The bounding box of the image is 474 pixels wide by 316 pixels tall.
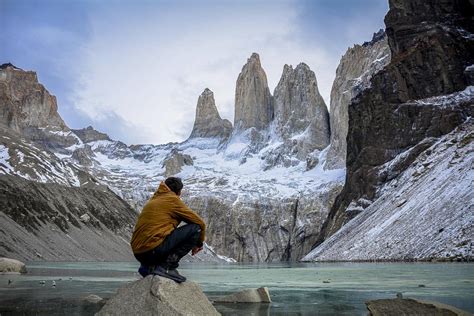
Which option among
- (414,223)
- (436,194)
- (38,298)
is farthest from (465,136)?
(38,298)

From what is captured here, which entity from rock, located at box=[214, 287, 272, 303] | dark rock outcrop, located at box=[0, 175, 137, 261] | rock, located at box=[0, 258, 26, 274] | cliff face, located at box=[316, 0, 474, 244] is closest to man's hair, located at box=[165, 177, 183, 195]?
rock, located at box=[214, 287, 272, 303]

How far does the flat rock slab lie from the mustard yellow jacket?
4860 millimetres

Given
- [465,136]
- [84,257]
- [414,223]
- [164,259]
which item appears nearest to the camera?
[164,259]

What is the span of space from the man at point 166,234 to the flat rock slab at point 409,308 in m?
4.83

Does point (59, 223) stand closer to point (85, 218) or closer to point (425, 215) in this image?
point (85, 218)

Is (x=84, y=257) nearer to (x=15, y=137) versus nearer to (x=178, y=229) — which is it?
(x=15, y=137)

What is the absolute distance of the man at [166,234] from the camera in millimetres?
11016

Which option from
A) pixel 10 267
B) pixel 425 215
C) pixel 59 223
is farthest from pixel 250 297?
pixel 59 223

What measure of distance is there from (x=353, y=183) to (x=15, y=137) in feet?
353

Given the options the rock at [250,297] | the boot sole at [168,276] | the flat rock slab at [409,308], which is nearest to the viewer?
the boot sole at [168,276]

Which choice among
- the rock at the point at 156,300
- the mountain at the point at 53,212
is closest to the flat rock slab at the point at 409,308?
the rock at the point at 156,300

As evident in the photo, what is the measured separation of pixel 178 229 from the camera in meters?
11.1

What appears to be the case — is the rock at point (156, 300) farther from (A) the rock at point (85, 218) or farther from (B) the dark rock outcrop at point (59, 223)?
(A) the rock at point (85, 218)

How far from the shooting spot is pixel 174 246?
11.0m
